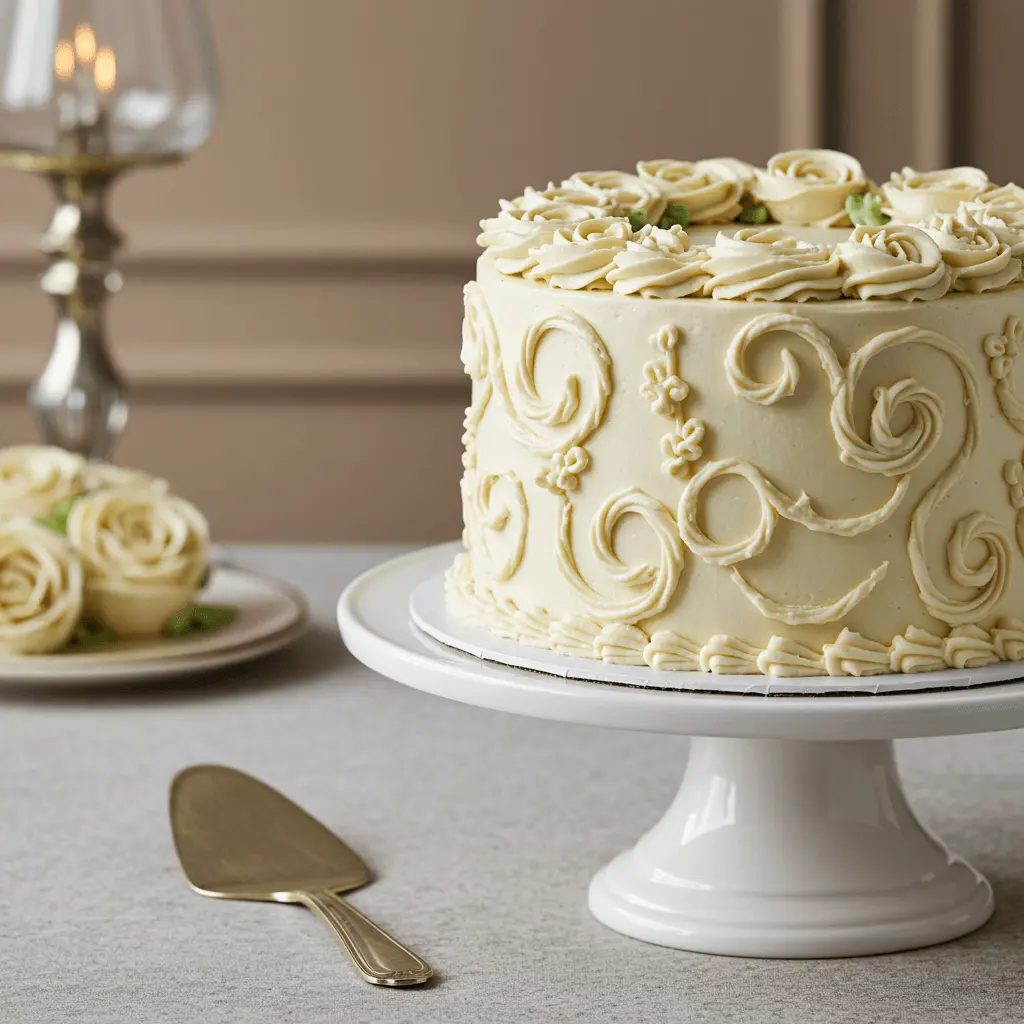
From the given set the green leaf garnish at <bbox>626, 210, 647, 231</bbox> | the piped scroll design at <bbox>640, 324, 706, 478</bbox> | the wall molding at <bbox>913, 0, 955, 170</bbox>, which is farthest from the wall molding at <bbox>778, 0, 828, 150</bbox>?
the piped scroll design at <bbox>640, 324, 706, 478</bbox>

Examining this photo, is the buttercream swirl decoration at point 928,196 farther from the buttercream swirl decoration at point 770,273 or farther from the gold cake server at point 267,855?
the gold cake server at point 267,855

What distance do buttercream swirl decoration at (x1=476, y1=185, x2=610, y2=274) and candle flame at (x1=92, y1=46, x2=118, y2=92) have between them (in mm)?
1019

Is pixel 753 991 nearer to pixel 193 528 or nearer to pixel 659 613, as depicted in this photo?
pixel 659 613

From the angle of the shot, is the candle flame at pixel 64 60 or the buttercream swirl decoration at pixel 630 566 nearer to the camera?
the buttercream swirl decoration at pixel 630 566

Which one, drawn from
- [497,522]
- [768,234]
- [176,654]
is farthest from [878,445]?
[176,654]

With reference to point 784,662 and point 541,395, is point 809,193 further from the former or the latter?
point 784,662

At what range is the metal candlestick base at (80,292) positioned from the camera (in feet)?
7.70

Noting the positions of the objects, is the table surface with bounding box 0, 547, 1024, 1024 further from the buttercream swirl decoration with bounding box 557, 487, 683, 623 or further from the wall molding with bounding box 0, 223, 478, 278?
the wall molding with bounding box 0, 223, 478, 278

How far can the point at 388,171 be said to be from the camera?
12.0 feet

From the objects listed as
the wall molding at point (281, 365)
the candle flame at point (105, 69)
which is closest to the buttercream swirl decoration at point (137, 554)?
the candle flame at point (105, 69)

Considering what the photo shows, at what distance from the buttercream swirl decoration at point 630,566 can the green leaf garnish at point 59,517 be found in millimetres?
906

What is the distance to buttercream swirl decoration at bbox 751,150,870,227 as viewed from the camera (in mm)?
1571

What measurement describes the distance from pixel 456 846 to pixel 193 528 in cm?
66

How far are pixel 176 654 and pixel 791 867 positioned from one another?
2.89 feet
